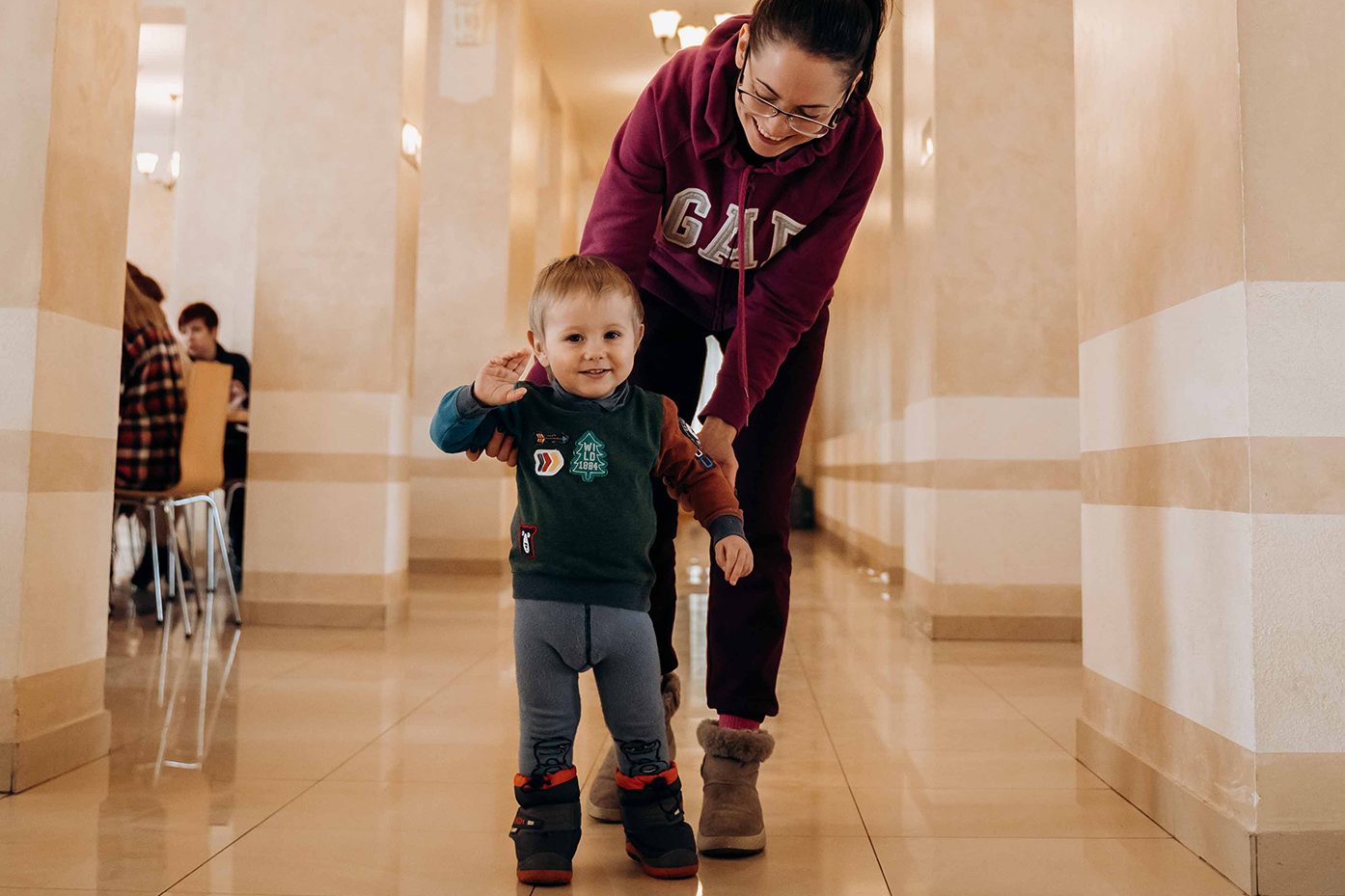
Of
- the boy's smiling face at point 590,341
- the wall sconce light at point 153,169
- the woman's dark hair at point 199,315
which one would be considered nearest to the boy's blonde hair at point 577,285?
the boy's smiling face at point 590,341

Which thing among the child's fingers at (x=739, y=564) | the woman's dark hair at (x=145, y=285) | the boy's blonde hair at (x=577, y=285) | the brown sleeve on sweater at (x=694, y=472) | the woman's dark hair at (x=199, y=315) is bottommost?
the child's fingers at (x=739, y=564)

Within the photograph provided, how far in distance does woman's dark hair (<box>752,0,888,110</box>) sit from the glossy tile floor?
109cm

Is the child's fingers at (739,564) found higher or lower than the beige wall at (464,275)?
lower

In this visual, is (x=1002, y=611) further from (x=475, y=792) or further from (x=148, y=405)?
(x=148, y=405)

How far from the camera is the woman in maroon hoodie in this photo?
1.65 m

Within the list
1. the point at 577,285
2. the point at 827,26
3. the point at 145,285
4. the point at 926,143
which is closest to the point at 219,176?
the point at 145,285

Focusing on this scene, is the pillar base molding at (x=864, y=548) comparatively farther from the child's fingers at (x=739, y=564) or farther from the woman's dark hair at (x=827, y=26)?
the woman's dark hair at (x=827, y=26)

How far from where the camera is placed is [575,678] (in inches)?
62.6

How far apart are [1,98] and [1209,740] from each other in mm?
2263

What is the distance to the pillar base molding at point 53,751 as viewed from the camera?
1.98m

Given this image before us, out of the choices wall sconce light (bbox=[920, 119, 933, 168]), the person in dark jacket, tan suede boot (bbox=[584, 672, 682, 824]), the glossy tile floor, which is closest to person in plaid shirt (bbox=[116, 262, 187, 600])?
the glossy tile floor

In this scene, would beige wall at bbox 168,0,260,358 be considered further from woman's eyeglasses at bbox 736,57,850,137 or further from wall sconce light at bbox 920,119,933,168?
woman's eyeglasses at bbox 736,57,850,137

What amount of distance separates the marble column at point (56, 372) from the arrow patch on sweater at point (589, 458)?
3.62 ft

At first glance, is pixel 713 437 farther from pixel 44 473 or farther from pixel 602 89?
pixel 602 89
